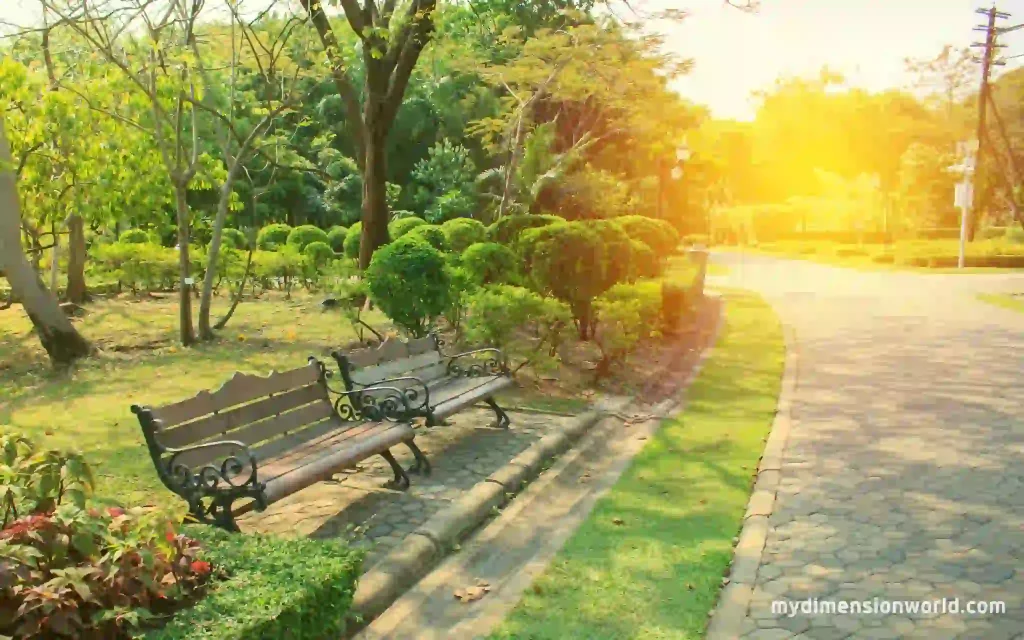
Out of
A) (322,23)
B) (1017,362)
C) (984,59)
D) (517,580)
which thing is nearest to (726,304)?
(1017,362)

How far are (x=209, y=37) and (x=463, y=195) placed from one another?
13.5 m

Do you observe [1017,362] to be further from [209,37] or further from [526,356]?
[209,37]

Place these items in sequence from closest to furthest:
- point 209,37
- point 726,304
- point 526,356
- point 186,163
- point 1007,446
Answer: point 1007,446, point 526,356, point 209,37, point 186,163, point 726,304

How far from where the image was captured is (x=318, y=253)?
2138cm

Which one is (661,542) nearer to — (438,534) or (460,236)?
(438,534)

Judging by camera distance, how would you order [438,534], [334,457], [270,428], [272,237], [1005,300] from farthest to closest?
[272,237], [1005,300], [270,428], [334,457], [438,534]

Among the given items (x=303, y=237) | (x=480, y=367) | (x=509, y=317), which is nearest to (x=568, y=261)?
(x=509, y=317)

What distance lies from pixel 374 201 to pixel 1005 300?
14.1 meters

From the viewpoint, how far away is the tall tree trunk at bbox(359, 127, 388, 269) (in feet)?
48.9

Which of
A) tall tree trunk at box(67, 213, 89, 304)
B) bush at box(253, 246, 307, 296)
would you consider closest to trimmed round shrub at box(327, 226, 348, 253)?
bush at box(253, 246, 307, 296)

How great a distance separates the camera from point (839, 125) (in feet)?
191

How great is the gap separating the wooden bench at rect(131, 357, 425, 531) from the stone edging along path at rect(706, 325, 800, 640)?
2.35 metres

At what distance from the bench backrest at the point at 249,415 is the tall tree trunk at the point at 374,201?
29.2 ft

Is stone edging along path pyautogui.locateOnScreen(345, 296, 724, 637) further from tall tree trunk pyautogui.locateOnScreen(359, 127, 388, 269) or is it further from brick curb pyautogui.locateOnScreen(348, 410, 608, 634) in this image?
tall tree trunk pyautogui.locateOnScreen(359, 127, 388, 269)
